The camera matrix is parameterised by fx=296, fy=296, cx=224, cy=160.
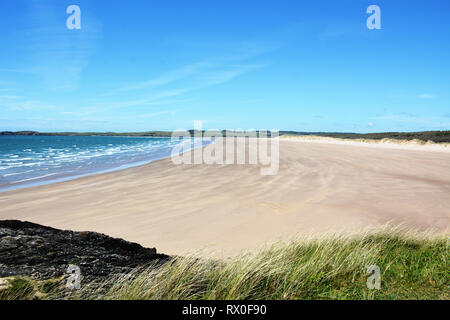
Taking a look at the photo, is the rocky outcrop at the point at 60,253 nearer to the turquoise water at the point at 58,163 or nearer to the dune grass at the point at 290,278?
the dune grass at the point at 290,278

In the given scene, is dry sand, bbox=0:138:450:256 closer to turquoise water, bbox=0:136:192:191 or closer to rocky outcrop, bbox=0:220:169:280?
rocky outcrop, bbox=0:220:169:280

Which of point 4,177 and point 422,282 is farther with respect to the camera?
point 4,177

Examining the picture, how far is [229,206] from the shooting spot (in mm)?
9719

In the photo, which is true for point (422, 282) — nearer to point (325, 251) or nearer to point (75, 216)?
point (325, 251)

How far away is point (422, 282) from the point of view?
3.82m

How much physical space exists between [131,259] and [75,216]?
19.1ft

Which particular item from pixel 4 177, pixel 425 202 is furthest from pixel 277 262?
pixel 4 177

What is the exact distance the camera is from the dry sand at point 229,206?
7258 millimetres

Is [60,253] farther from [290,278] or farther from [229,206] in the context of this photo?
[229,206]

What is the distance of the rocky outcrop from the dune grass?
1.10ft

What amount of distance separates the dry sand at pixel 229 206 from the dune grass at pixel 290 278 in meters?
1.38

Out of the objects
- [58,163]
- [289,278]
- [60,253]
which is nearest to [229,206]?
[289,278]

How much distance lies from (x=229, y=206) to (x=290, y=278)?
6108mm

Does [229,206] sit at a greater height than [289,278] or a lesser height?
lesser
